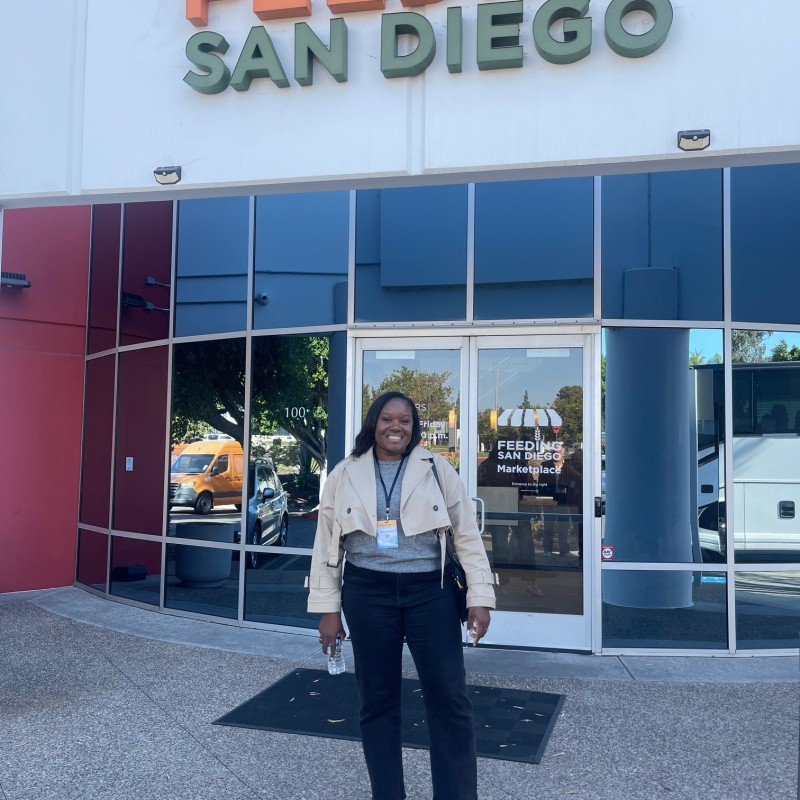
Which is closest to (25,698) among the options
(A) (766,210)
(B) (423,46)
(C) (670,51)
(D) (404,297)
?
(D) (404,297)

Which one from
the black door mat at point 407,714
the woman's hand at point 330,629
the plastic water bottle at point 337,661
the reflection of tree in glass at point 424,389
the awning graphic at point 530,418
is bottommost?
the black door mat at point 407,714

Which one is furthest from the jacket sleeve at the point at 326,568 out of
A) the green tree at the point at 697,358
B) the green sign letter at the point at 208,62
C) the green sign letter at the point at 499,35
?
the green tree at the point at 697,358

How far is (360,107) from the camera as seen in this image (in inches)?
190

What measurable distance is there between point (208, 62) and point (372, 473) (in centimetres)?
322

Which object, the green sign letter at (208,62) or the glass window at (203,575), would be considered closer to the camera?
the green sign letter at (208,62)

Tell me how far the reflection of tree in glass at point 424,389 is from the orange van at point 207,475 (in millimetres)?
1469

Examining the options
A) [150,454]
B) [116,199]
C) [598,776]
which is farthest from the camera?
[150,454]

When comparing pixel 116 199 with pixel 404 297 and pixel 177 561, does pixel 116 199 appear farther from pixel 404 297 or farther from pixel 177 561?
pixel 177 561

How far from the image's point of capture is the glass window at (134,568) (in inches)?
312

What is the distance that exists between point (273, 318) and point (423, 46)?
120 inches

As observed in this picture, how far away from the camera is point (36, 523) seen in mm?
8477

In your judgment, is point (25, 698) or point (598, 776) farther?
point (25, 698)

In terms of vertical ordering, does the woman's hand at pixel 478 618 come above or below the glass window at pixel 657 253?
below

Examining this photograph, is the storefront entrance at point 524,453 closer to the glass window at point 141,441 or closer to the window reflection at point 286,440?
the window reflection at point 286,440
